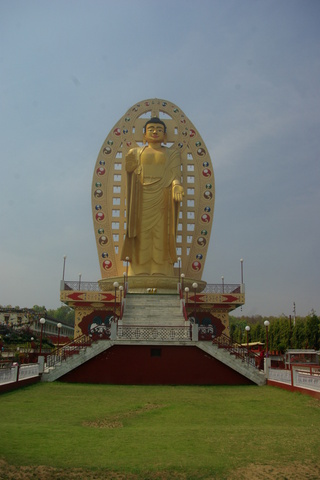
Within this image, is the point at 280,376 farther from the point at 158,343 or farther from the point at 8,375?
the point at 8,375

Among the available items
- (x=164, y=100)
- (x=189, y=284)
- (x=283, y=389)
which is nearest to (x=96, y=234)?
(x=189, y=284)

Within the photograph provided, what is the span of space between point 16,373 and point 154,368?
14.2 feet

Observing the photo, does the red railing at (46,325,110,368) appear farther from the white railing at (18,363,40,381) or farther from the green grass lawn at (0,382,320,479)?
the green grass lawn at (0,382,320,479)

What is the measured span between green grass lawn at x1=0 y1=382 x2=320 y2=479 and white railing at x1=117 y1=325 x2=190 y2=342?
3.32 metres

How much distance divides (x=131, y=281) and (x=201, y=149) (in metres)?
9.76

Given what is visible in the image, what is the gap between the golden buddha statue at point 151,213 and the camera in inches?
962

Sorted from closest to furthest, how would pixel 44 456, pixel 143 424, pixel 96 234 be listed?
pixel 44 456 < pixel 143 424 < pixel 96 234

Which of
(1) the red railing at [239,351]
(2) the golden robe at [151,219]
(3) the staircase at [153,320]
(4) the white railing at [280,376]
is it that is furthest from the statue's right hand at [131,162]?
(4) the white railing at [280,376]

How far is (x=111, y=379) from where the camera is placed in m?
14.5

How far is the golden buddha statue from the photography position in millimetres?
24438

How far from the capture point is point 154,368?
14578 mm

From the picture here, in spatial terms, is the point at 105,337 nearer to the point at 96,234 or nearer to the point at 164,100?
the point at 96,234

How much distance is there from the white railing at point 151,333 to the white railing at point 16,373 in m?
2.86

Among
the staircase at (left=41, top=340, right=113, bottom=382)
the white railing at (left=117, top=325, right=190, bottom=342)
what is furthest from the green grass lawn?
the white railing at (left=117, top=325, right=190, bottom=342)
